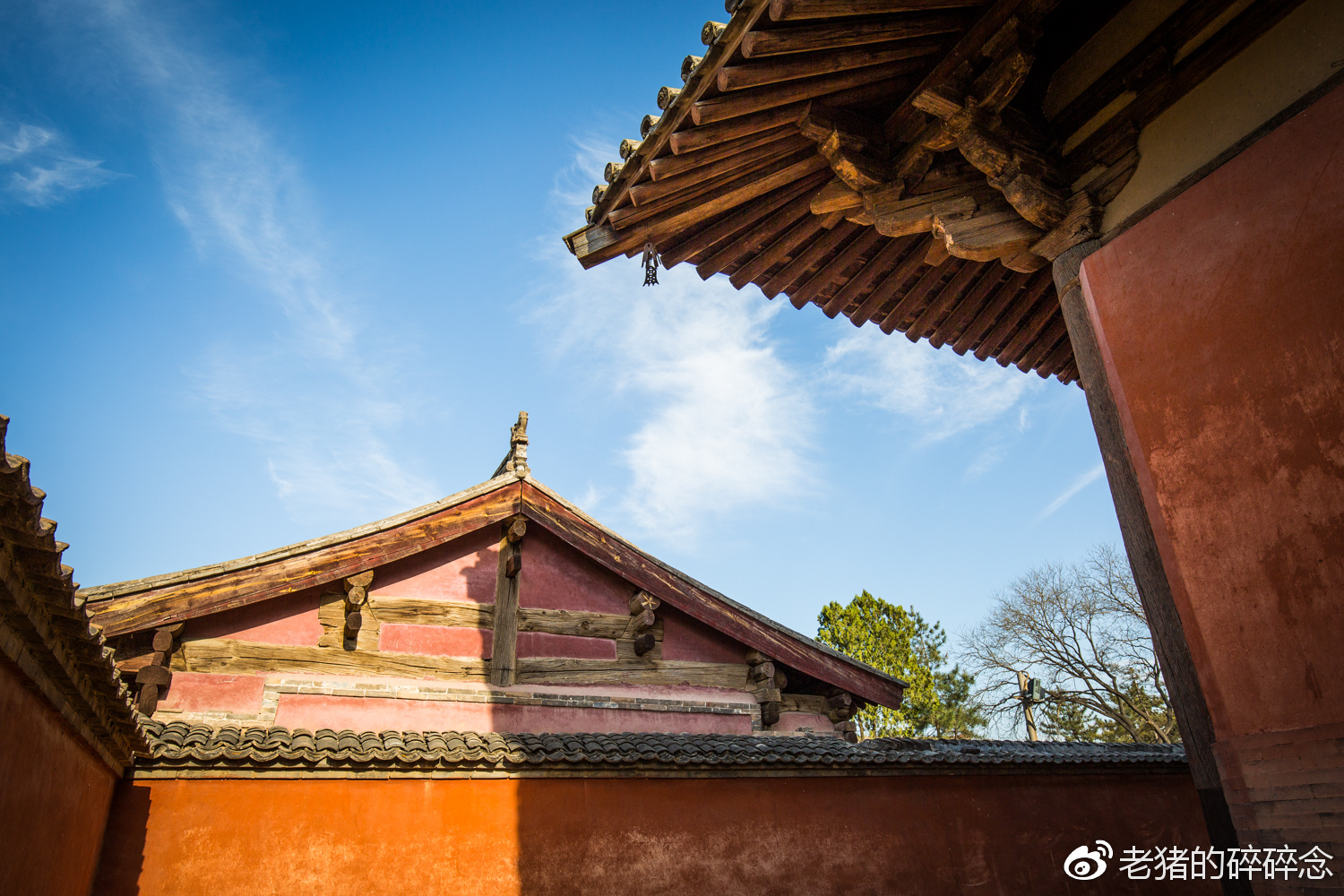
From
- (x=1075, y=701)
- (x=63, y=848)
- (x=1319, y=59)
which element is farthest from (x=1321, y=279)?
(x=1075, y=701)

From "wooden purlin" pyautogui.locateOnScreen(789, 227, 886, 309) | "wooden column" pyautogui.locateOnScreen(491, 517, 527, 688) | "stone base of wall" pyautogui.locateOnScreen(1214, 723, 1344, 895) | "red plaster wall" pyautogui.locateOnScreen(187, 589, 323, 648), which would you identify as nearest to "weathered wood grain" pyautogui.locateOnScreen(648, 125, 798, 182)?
"wooden purlin" pyautogui.locateOnScreen(789, 227, 886, 309)

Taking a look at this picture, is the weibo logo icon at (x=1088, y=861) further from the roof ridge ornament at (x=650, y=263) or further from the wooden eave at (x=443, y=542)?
the roof ridge ornament at (x=650, y=263)

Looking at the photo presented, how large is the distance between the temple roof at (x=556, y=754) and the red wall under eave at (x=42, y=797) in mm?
718

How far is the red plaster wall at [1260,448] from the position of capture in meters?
2.54

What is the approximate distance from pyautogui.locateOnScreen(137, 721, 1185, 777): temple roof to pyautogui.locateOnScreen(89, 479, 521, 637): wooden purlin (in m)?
0.98

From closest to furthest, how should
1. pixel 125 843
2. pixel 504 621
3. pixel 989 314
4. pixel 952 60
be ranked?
pixel 952 60 → pixel 989 314 → pixel 125 843 → pixel 504 621

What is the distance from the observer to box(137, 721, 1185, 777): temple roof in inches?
209

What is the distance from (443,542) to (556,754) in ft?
8.64

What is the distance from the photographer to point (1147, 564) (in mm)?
3279

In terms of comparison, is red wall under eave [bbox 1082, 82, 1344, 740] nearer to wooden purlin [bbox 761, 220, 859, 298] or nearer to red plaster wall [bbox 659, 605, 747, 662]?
wooden purlin [bbox 761, 220, 859, 298]

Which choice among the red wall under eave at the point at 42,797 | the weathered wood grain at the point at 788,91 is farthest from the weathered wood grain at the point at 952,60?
the red wall under eave at the point at 42,797

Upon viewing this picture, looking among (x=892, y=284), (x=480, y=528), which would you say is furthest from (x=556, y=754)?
(x=892, y=284)

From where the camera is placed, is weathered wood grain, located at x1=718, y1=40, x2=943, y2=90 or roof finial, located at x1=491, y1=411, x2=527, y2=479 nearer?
weathered wood grain, located at x1=718, y1=40, x2=943, y2=90

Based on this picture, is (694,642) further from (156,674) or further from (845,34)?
(845,34)
